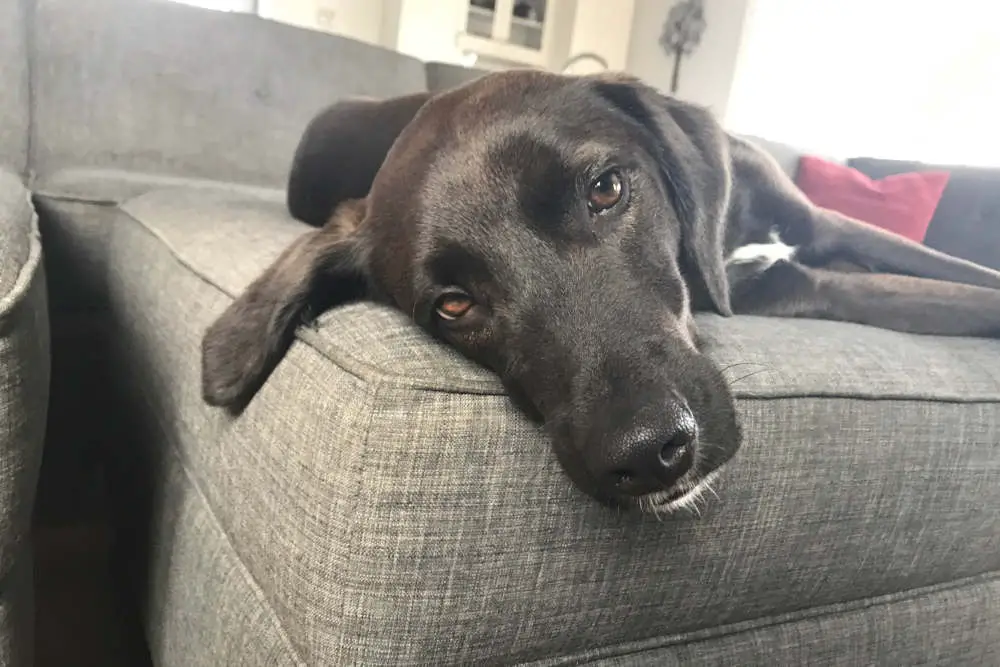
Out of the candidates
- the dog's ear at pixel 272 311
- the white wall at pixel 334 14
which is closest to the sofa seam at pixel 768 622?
the dog's ear at pixel 272 311

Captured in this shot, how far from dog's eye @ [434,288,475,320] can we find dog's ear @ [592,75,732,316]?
0.30 m

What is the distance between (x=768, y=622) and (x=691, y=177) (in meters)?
0.54

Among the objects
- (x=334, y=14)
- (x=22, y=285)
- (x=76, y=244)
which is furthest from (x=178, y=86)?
(x=334, y=14)

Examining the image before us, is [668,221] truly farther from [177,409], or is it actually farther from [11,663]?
[11,663]

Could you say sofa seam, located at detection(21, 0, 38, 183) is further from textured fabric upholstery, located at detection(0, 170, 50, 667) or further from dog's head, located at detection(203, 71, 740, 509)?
dog's head, located at detection(203, 71, 740, 509)

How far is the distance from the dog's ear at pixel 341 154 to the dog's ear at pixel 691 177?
558 mm

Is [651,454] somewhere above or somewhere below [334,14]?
below

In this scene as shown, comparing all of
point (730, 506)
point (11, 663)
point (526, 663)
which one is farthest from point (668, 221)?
point (11, 663)

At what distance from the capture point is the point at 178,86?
2029 millimetres

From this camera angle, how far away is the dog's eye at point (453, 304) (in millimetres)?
886

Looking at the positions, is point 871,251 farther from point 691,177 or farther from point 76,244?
point 76,244

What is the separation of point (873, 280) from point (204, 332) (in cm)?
96

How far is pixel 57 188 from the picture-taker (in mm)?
1802

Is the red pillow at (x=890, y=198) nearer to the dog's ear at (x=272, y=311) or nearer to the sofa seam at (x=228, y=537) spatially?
the dog's ear at (x=272, y=311)
